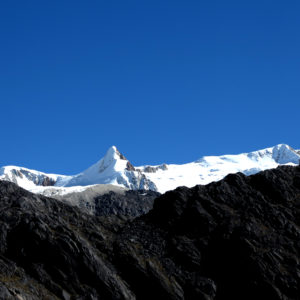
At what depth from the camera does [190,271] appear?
122m

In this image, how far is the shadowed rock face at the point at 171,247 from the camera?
11125 centimetres

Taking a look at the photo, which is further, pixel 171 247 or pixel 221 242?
pixel 171 247

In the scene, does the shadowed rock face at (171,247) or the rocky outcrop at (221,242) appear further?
the rocky outcrop at (221,242)

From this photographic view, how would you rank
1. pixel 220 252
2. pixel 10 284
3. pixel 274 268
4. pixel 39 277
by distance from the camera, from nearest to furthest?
pixel 10 284 → pixel 39 277 → pixel 274 268 → pixel 220 252

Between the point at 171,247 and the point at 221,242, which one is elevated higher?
the point at 221,242

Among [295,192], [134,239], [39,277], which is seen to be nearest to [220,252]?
[134,239]

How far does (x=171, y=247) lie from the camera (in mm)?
128125

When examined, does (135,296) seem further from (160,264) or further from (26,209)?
(26,209)

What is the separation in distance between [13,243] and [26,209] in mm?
18485

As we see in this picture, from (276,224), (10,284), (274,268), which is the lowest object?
(10,284)

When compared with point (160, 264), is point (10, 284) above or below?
below

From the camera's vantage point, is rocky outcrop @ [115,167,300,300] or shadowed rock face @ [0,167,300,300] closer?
shadowed rock face @ [0,167,300,300]

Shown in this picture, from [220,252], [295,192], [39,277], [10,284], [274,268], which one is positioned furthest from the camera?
[295,192]

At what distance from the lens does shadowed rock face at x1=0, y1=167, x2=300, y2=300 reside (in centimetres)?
11125
